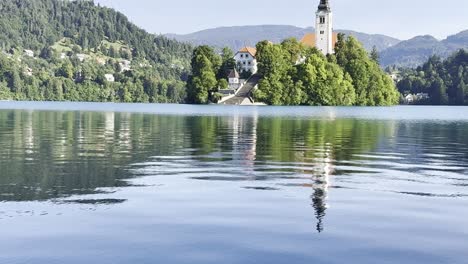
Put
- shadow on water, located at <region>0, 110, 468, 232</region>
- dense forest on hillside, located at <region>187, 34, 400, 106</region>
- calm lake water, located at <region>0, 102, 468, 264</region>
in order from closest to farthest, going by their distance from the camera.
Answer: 1. calm lake water, located at <region>0, 102, 468, 264</region>
2. shadow on water, located at <region>0, 110, 468, 232</region>
3. dense forest on hillside, located at <region>187, 34, 400, 106</region>

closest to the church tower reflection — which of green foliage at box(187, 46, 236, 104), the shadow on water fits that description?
the shadow on water

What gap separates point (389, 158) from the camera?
34125mm

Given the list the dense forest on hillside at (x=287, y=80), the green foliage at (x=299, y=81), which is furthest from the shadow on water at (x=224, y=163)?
the dense forest on hillside at (x=287, y=80)

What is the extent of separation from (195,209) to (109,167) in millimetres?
10247

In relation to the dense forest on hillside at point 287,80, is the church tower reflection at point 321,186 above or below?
below

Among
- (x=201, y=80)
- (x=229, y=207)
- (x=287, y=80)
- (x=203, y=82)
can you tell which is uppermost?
(x=287, y=80)

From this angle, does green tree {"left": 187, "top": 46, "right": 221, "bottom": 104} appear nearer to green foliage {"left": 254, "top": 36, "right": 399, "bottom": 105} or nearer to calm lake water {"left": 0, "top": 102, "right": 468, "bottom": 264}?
green foliage {"left": 254, "top": 36, "right": 399, "bottom": 105}

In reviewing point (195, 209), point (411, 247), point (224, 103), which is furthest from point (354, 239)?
point (224, 103)

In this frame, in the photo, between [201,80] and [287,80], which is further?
[201,80]

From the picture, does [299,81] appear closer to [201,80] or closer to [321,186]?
[201,80]

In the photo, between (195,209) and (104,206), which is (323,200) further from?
(104,206)

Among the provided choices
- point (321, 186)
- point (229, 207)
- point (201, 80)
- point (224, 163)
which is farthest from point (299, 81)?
point (229, 207)

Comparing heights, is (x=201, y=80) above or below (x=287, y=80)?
below

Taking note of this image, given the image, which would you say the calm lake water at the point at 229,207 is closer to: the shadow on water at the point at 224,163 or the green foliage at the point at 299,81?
the shadow on water at the point at 224,163
